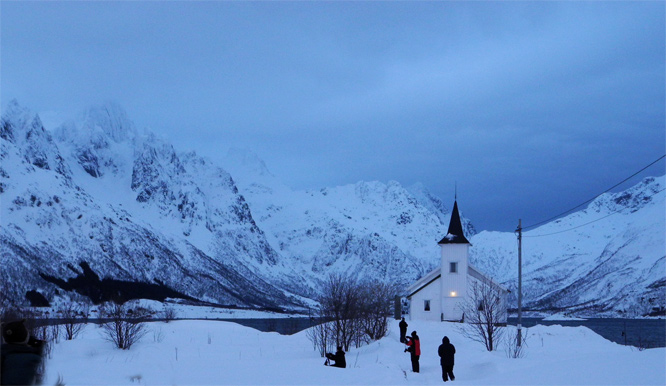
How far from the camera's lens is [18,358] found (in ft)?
26.3

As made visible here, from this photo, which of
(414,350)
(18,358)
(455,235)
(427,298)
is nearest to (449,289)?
(427,298)

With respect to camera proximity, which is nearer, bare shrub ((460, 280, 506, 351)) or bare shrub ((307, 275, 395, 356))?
bare shrub ((460, 280, 506, 351))

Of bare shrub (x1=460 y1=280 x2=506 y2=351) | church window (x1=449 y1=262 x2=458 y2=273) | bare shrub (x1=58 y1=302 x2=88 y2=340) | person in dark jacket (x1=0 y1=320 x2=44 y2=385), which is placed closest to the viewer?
person in dark jacket (x1=0 y1=320 x2=44 y2=385)

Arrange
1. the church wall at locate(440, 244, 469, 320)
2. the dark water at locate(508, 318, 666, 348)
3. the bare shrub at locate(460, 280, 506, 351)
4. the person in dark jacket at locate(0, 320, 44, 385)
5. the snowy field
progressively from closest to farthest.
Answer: the person in dark jacket at locate(0, 320, 44, 385)
the snowy field
the bare shrub at locate(460, 280, 506, 351)
the dark water at locate(508, 318, 666, 348)
the church wall at locate(440, 244, 469, 320)

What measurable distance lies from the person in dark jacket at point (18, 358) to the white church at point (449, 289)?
59684mm

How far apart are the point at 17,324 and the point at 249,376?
1308 cm

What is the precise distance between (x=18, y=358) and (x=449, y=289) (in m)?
61.1

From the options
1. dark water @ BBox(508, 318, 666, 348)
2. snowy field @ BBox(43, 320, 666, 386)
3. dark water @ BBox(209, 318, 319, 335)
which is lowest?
dark water @ BBox(209, 318, 319, 335)

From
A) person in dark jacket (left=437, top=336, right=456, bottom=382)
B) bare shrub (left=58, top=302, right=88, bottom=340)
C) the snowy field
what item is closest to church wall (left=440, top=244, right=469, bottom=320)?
the snowy field

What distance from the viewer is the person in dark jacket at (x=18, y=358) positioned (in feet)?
26.1

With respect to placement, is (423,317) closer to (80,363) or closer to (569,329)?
(569,329)

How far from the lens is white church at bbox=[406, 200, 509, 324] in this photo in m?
66.0

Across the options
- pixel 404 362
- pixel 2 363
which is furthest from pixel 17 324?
pixel 404 362

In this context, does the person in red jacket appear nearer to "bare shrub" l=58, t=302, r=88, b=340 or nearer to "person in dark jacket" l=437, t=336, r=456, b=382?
"person in dark jacket" l=437, t=336, r=456, b=382
